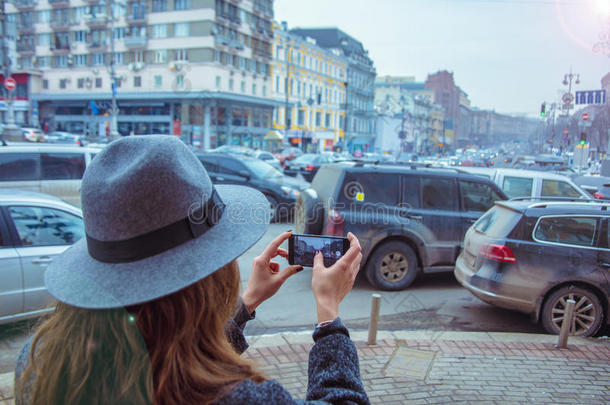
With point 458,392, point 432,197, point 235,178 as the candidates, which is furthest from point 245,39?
point 458,392

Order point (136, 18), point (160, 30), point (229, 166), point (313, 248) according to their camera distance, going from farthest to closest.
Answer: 1. point (136, 18)
2. point (160, 30)
3. point (229, 166)
4. point (313, 248)

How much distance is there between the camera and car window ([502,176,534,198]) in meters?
10.2

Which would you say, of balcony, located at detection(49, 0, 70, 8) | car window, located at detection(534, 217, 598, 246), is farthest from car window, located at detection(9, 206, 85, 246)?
balcony, located at detection(49, 0, 70, 8)

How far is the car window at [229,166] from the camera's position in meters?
13.0

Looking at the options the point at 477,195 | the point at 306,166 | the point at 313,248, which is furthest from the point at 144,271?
the point at 306,166

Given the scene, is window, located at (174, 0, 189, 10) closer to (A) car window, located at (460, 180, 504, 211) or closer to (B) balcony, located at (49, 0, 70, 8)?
(B) balcony, located at (49, 0, 70, 8)

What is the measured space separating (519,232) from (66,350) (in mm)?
5531

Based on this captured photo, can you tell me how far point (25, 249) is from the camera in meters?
4.70

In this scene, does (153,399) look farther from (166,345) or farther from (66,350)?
(66,350)

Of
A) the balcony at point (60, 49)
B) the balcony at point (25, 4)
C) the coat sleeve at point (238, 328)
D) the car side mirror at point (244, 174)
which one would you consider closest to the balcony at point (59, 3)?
the balcony at point (25, 4)

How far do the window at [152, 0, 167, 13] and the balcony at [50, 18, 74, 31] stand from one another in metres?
12.6

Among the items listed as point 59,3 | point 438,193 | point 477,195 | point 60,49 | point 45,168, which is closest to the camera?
point 438,193

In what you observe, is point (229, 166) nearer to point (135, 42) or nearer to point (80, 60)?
point (135, 42)

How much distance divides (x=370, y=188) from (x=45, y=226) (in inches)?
179
